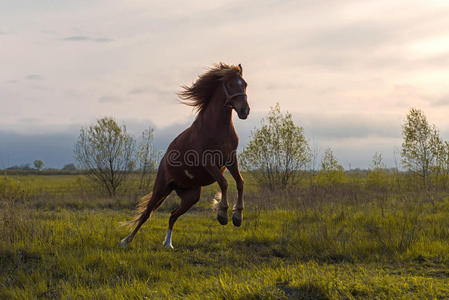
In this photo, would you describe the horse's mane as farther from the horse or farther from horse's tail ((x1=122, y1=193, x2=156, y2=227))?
horse's tail ((x1=122, y1=193, x2=156, y2=227))

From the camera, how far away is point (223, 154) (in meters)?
5.57

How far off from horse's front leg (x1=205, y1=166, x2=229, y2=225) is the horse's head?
1004mm

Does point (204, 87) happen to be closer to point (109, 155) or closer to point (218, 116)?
point (218, 116)

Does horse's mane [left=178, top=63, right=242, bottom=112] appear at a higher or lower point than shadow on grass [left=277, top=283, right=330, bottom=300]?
higher

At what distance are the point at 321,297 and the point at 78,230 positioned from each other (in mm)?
5828

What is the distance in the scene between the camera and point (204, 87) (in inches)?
244

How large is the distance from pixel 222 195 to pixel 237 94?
1541 millimetres

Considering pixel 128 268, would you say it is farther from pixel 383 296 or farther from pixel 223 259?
pixel 383 296

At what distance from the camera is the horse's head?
16.7ft

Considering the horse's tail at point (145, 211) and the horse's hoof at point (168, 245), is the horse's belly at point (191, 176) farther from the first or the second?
the horse's hoof at point (168, 245)

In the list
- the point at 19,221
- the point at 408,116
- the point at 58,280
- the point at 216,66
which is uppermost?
the point at 408,116

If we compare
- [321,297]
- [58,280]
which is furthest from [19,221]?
[321,297]

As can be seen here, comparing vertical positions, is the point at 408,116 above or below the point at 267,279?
above

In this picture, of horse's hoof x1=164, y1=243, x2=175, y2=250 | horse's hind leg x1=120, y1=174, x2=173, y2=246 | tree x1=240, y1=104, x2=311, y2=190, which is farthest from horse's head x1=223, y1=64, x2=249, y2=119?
tree x1=240, y1=104, x2=311, y2=190
